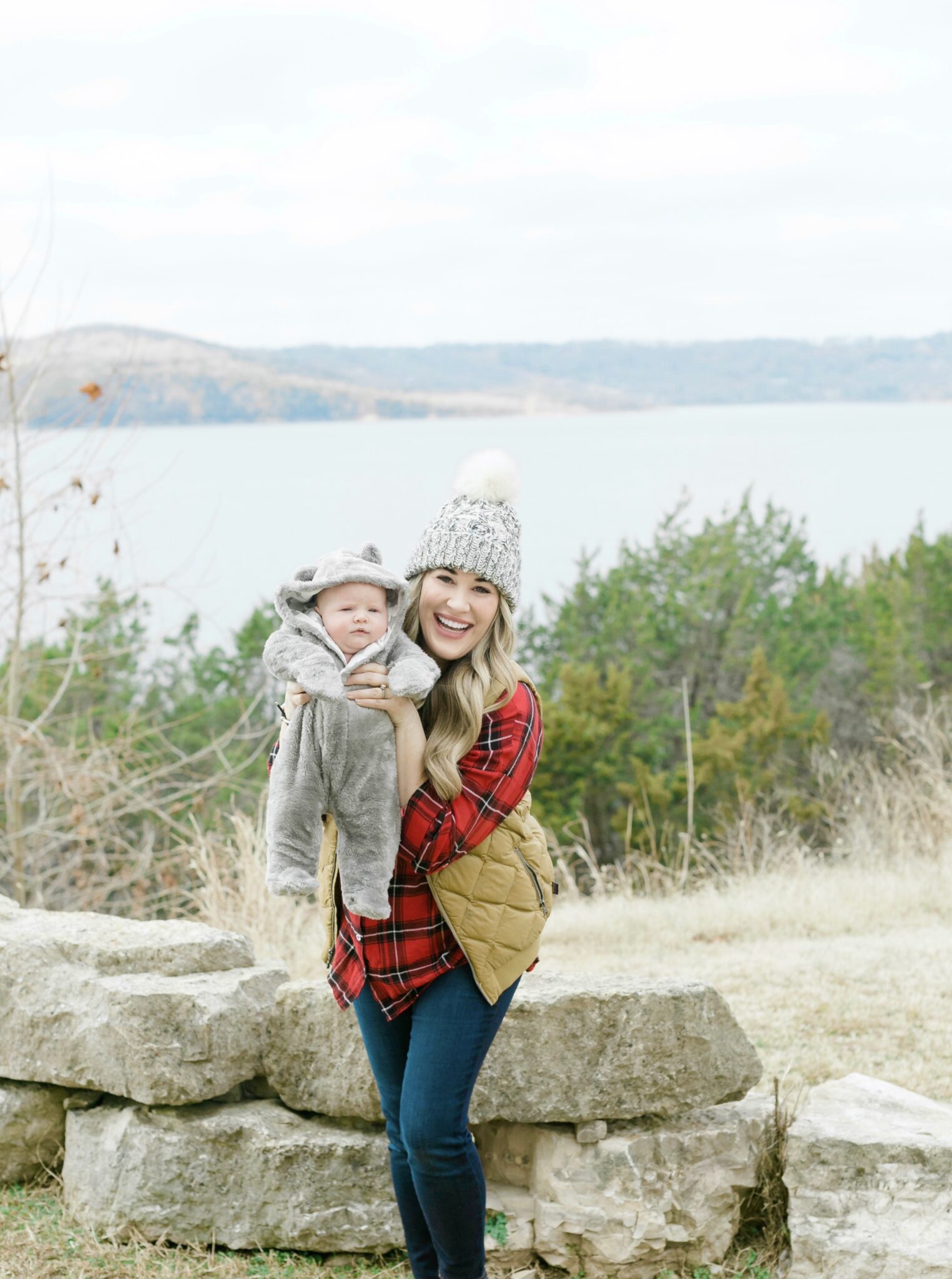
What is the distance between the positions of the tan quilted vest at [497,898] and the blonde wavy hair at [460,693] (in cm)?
5

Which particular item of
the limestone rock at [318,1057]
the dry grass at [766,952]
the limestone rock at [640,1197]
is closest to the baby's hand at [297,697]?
the limestone rock at [318,1057]

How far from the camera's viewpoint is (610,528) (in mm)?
23125

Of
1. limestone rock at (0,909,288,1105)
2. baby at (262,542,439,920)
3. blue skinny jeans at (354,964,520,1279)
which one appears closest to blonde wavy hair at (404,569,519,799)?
baby at (262,542,439,920)

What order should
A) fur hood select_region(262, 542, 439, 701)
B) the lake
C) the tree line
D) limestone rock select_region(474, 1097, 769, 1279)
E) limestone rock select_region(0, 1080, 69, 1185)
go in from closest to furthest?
fur hood select_region(262, 542, 439, 701) → limestone rock select_region(474, 1097, 769, 1279) → limestone rock select_region(0, 1080, 69, 1185) → the lake → the tree line

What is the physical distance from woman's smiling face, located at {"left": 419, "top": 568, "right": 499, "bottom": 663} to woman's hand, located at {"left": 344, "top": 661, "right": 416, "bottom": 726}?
229mm

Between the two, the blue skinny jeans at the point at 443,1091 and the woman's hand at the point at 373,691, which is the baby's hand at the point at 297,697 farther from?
the blue skinny jeans at the point at 443,1091

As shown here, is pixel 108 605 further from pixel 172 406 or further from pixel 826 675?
pixel 826 675

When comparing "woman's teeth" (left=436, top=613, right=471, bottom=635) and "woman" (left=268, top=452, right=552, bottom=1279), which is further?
"woman's teeth" (left=436, top=613, right=471, bottom=635)

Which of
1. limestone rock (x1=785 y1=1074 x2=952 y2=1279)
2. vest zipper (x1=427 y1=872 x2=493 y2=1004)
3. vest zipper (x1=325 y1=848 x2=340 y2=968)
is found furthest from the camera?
limestone rock (x1=785 y1=1074 x2=952 y2=1279)

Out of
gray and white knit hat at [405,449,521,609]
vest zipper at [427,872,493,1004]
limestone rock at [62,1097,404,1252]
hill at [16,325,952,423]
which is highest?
hill at [16,325,952,423]

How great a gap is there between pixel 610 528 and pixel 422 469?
8.44m

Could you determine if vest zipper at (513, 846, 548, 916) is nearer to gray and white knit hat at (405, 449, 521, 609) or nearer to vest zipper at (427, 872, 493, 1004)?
vest zipper at (427, 872, 493, 1004)

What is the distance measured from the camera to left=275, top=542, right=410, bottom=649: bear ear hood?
2469mm

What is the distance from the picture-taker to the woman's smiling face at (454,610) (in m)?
2.64
